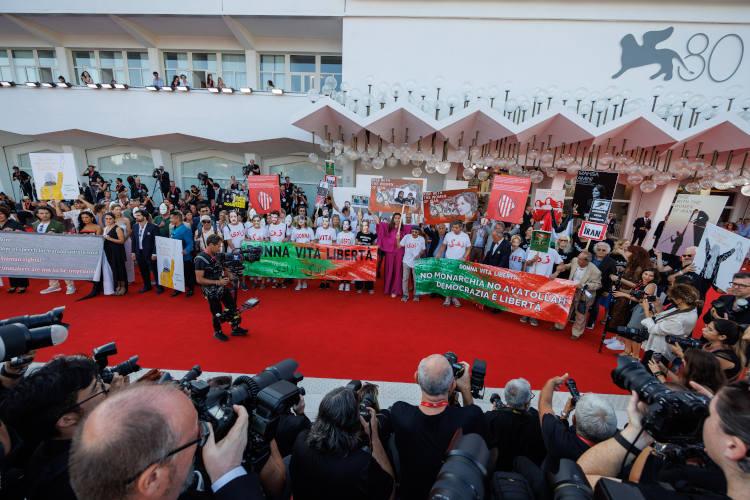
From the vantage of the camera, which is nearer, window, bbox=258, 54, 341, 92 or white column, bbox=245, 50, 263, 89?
white column, bbox=245, 50, 263, 89

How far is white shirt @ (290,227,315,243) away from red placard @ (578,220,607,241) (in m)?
5.54

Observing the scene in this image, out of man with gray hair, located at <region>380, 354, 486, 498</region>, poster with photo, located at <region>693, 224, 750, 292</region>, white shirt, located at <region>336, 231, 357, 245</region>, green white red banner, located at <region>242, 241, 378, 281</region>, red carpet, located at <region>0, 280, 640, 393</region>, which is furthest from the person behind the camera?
white shirt, located at <region>336, 231, 357, 245</region>

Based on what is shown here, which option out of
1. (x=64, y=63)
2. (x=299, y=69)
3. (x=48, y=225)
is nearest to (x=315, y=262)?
(x=48, y=225)

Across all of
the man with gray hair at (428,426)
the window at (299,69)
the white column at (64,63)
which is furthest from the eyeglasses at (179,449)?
the white column at (64,63)

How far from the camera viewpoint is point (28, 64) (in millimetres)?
14891

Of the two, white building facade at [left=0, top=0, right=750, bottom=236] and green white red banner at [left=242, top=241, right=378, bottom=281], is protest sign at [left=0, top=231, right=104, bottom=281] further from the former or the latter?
white building facade at [left=0, top=0, right=750, bottom=236]

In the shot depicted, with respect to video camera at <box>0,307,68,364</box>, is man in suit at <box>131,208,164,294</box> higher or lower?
lower

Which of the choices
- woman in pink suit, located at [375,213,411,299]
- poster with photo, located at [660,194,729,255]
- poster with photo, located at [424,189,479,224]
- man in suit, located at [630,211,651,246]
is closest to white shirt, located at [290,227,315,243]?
woman in pink suit, located at [375,213,411,299]

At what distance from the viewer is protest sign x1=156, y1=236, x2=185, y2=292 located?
650 centimetres

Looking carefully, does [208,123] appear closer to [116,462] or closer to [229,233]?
[229,233]

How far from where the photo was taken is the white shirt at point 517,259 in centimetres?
633

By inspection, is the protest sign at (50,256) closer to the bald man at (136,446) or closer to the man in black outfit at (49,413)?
the man in black outfit at (49,413)

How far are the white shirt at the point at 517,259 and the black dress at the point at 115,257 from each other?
7721 mm

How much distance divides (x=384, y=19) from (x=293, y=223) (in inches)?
312
